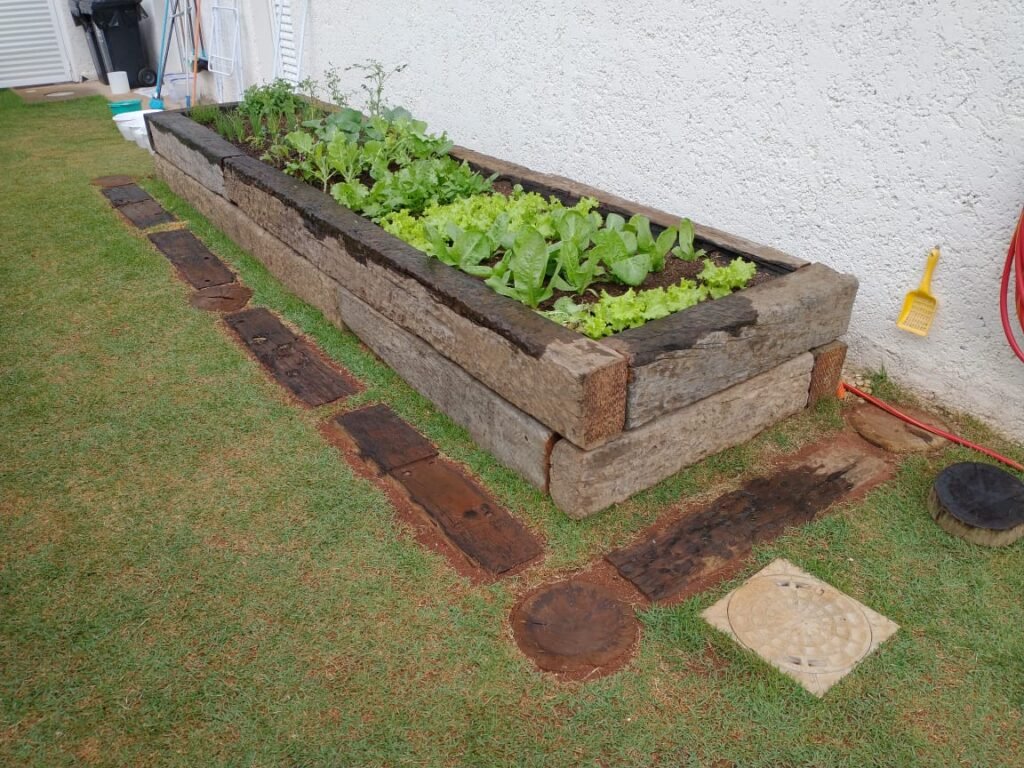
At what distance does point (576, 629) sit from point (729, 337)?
1327mm

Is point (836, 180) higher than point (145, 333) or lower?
higher

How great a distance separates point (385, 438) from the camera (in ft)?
11.9

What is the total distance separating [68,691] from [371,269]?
7.54 feet

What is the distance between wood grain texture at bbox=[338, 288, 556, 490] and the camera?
320cm

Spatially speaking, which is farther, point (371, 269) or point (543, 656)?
point (371, 269)

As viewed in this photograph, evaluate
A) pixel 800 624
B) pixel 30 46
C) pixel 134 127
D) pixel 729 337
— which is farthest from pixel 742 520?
pixel 30 46

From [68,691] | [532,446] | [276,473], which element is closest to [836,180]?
[532,446]

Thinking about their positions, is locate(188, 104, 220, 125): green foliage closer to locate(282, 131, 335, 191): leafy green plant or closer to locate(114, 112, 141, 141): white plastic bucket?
locate(282, 131, 335, 191): leafy green plant

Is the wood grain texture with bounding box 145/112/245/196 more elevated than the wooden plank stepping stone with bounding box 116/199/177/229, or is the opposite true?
the wood grain texture with bounding box 145/112/245/196

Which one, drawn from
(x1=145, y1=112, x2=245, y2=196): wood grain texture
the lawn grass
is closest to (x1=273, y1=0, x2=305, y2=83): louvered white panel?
(x1=145, y1=112, x2=245, y2=196): wood grain texture

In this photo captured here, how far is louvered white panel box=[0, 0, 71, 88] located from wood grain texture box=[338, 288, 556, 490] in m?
10.3

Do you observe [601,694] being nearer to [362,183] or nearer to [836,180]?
[836,180]

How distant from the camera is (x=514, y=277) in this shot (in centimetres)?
346

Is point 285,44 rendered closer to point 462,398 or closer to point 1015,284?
point 462,398
